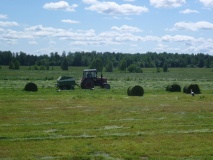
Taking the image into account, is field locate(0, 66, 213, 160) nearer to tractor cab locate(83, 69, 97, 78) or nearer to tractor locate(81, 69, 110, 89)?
tractor locate(81, 69, 110, 89)

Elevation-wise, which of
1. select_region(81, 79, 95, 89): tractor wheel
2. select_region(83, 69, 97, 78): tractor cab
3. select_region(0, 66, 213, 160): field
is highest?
select_region(83, 69, 97, 78): tractor cab

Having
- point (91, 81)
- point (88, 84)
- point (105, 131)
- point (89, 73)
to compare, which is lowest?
point (105, 131)

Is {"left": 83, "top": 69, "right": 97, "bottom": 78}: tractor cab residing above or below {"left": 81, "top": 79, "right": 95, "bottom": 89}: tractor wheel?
above

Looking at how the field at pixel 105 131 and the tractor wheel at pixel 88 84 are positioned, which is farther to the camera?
the tractor wheel at pixel 88 84

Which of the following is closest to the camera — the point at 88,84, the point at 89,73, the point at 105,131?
the point at 105,131

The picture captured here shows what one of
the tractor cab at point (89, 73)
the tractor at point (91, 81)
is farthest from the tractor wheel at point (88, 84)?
the tractor cab at point (89, 73)

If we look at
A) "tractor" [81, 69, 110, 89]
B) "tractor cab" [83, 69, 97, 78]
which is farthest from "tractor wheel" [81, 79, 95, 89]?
"tractor cab" [83, 69, 97, 78]

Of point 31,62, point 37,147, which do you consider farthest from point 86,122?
point 31,62

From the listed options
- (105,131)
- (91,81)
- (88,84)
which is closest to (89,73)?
(91,81)

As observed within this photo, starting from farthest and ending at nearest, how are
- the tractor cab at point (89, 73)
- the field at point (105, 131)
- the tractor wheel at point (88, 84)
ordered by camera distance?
the tractor cab at point (89, 73) < the tractor wheel at point (88, 84) < the field at point (105, 131)

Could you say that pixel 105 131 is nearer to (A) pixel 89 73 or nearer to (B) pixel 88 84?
(B) pixel 88 84

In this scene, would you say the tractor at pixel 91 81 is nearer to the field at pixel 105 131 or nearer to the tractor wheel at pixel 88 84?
the tractor wheel at pixel 88 84

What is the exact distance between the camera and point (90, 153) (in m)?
13.0

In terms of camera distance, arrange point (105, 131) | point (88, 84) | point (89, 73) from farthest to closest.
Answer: point (89, 73) < point (88, 84) < point (105, 131)
